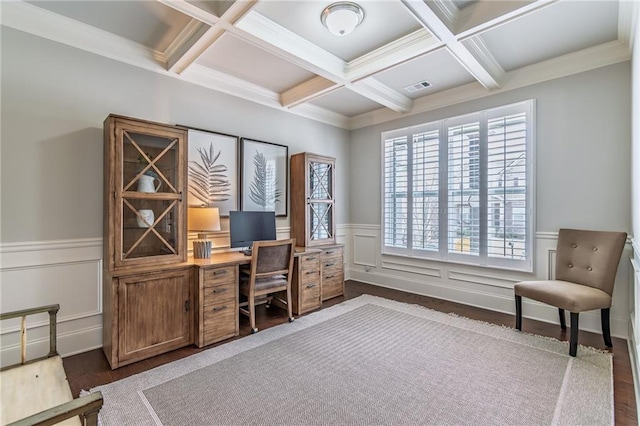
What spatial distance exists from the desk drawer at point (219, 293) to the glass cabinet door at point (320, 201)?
152 centimetres

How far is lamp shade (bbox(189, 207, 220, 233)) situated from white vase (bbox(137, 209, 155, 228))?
424mm

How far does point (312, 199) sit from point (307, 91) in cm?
141

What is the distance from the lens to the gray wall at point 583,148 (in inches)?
114

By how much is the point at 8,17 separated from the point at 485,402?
4.34m

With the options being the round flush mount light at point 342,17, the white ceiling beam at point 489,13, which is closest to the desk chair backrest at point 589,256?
the white ceiling beam at point 489,13

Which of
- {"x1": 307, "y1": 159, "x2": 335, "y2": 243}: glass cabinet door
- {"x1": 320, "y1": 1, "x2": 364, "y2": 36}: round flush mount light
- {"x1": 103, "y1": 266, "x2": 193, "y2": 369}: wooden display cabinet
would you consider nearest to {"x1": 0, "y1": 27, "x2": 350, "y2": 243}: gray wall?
{"x1": 103, "y1": 266, "x2": 193, "y2": 369}: wooden display cabinet

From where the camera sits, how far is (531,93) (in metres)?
3.41

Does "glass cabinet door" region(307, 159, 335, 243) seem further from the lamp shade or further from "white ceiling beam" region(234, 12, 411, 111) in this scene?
the lamp shade

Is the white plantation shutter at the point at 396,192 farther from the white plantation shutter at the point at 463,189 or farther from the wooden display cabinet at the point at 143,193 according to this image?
the wooden display cabinet at the point at 143,193

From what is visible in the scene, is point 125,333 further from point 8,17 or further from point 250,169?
point 8,17

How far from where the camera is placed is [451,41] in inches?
101

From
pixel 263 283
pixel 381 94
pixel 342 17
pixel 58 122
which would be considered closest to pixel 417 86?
pixel 381 94

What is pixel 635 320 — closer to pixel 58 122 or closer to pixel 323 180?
pixel 323 180

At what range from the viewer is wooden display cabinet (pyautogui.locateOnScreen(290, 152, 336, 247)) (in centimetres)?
416
